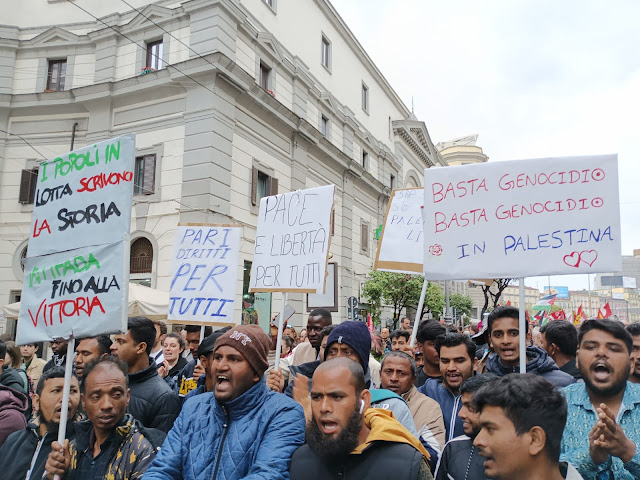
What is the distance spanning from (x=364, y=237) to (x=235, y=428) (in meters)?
24.9

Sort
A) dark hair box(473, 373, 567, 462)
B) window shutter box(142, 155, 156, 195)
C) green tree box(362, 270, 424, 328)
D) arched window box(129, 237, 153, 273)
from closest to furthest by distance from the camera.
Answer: dark hair box(473, 373, 567, 462)
arched window box(129, 237, 153, 273)
window shutter box(142, 155, 156, 195)
green tree box(362, 270, 424, 328)

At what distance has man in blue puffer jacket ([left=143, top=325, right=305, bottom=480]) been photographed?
8.40 feet

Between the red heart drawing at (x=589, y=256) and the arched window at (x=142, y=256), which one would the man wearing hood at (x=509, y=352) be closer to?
the red heart drawing at (x=589, y=256)

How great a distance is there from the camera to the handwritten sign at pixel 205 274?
5.66 metres

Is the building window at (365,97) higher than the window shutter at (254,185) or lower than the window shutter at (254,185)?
higher

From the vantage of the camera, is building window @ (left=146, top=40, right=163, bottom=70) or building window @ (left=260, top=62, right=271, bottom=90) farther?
building window @ (left=260, top=62, right=271, bottom=90)

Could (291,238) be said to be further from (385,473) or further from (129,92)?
(129,92)

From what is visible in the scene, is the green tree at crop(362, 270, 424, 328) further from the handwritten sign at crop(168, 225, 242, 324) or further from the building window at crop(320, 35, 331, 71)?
the handwritten sign at crop(168, 225, 242, 324)

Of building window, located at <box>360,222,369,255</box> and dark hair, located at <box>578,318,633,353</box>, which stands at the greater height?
building window, located at <box>360,222,369,255</box>

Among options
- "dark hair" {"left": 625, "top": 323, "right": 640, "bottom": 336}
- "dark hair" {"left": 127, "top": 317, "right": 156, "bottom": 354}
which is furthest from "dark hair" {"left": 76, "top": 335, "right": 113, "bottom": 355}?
"dark hair" {"left": 625, "top": 323, "right": 640, "bottom": 336}

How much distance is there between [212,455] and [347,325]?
131cm

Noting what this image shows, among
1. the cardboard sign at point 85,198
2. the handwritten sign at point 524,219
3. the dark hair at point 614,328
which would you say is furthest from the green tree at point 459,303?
the cardboard sign at point 85,198

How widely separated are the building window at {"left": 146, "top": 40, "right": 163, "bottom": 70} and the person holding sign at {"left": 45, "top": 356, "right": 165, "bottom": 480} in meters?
16.0

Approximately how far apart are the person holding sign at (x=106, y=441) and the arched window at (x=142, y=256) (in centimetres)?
1359
